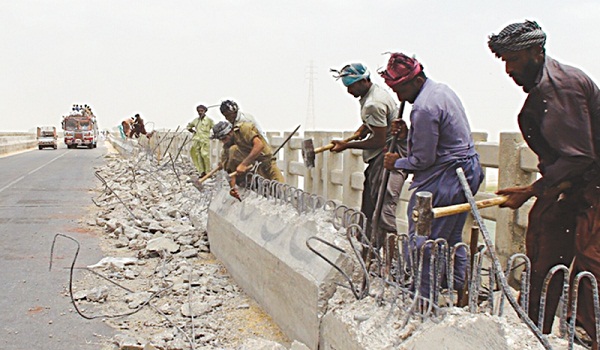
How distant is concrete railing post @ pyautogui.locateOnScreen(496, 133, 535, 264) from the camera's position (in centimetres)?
473

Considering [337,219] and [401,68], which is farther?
[337,219]

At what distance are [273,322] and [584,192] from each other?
2744 millimetres

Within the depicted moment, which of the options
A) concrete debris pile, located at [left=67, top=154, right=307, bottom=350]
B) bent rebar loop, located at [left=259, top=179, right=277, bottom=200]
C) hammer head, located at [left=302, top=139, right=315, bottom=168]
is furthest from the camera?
hammer head, located at [left=302, top=139, right=315, bottom=168]

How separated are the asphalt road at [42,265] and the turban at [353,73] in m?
2.90

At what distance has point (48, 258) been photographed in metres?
7.26

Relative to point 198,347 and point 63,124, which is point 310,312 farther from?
point 63,124

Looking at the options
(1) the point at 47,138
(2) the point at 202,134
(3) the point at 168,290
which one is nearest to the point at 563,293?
(3) the point at 168,290

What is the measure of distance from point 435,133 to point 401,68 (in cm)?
50

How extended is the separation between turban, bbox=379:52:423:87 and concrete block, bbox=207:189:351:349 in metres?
1.23

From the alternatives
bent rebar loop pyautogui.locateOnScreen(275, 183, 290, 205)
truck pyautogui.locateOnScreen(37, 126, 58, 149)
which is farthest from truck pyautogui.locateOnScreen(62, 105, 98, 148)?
bent rebar loop pyautogui.locateOnScreen(275, 183, 290, 205)

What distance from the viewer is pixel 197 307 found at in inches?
210

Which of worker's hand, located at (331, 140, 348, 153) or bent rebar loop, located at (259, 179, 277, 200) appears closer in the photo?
worker's hand, located at (331, 140, 348, 153)

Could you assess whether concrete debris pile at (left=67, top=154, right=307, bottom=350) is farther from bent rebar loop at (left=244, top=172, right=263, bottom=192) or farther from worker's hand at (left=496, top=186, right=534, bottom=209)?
worker's hand at (left=496, top=186, right=534, bottom=209)

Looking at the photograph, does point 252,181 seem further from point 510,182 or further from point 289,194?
point 510,182
